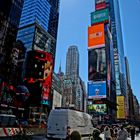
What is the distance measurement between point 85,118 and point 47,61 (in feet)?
187

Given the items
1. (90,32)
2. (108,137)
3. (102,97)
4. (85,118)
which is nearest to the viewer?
(108,137)

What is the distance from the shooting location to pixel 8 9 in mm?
54344

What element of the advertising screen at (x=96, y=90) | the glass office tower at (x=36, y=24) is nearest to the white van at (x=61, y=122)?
the advertising screen at (x=96, y=90)

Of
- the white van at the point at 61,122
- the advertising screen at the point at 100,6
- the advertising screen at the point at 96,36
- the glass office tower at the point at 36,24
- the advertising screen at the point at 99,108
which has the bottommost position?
the white van at the point at 61,122

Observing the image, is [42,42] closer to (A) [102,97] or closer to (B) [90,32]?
(B) [90,32]

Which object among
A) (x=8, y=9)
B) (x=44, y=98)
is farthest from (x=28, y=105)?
(x=8, y=9)

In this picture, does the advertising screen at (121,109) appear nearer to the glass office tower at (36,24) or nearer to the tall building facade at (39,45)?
the tall building facade at (39,45)

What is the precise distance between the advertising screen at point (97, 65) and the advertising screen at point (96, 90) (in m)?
3.69

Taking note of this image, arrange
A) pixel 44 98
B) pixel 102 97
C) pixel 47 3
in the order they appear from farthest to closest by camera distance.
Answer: pixel 47 3 → pixel 102 97 → pixel 44 98

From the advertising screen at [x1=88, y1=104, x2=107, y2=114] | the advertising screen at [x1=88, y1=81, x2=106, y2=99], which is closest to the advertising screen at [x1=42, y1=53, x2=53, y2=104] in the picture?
the advertising screen at [x1=88, y1=81, x2=106, y2=99]

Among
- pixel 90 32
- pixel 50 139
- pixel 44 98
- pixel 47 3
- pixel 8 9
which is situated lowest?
pixel 50 139

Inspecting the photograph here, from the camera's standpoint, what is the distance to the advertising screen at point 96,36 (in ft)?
343

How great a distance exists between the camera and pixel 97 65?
104 meters

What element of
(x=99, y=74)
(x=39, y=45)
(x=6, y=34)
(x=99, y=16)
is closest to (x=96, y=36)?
(x=99, y=16)
